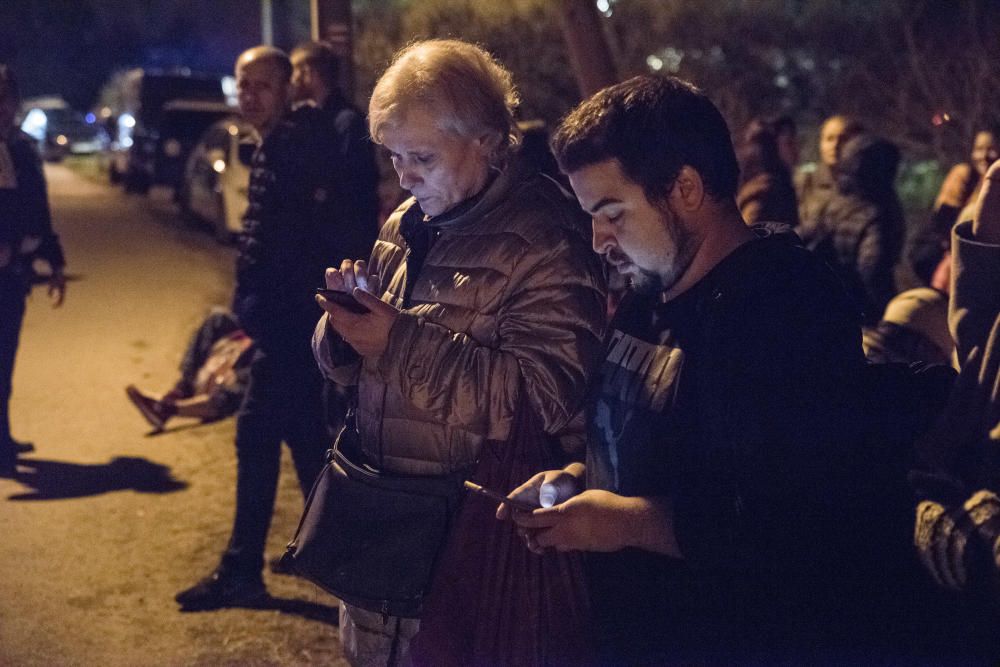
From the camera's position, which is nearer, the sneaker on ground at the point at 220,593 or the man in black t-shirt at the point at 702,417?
the man in black t-shirt at the point at 702,417

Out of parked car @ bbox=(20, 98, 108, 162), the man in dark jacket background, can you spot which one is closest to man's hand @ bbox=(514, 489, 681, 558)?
the man in dark jacket background

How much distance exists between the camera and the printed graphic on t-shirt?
199cm

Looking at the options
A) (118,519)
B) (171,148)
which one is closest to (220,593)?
(118,519)

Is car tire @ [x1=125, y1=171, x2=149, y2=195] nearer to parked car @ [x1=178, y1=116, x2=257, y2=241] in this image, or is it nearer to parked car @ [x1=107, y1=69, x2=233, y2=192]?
parked car @ [x1=107, y1=69, x2=233, y2=192]

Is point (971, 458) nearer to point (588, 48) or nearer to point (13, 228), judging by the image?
point (588, 48)

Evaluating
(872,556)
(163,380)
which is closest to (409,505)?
(872,556)

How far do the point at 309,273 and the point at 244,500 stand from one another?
930mm

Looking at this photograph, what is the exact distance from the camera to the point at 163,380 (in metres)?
8.91

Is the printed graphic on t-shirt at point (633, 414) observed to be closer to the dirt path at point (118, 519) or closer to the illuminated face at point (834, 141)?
the dirt path at point (118, 519)

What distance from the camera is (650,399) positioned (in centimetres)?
200

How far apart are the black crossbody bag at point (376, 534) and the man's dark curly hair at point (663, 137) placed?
90 cm

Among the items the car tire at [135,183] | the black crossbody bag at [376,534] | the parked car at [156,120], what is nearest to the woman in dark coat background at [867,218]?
the black crossbody bag at [376,534]

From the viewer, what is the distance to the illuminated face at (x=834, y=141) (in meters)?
6.97

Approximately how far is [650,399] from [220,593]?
3.31 metres
